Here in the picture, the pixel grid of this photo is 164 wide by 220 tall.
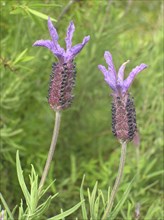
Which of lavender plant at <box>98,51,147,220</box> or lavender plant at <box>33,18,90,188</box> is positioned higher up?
lavender plant at <box>33,18,90,188</box>

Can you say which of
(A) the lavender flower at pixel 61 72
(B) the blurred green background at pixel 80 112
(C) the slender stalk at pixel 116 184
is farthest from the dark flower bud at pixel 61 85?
(B) the blurred green background at pixel 80 112

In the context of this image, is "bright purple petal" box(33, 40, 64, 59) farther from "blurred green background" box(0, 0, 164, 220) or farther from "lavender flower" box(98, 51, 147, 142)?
"blurred green background" box(0, 0, 164, 220)

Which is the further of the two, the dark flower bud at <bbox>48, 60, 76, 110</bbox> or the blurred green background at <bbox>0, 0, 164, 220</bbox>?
the blurred green background at <bbox>0, 0, 164, 220</bbox>

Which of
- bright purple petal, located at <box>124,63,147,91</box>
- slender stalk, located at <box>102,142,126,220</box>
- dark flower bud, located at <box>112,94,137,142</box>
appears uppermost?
bright purple petal, located at <box>124,63,147,91</box>

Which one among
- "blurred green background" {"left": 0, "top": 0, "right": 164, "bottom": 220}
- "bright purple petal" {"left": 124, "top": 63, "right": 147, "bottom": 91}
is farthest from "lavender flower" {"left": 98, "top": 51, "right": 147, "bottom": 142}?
"blurred green background" {"left": 0, "top": 0, "right": 164, "bottom": 220}

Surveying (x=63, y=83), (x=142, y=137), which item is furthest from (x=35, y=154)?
(x=63, y=83)

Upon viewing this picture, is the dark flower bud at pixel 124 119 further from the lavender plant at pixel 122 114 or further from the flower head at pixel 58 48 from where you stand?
the flower head at pixel 58 48
